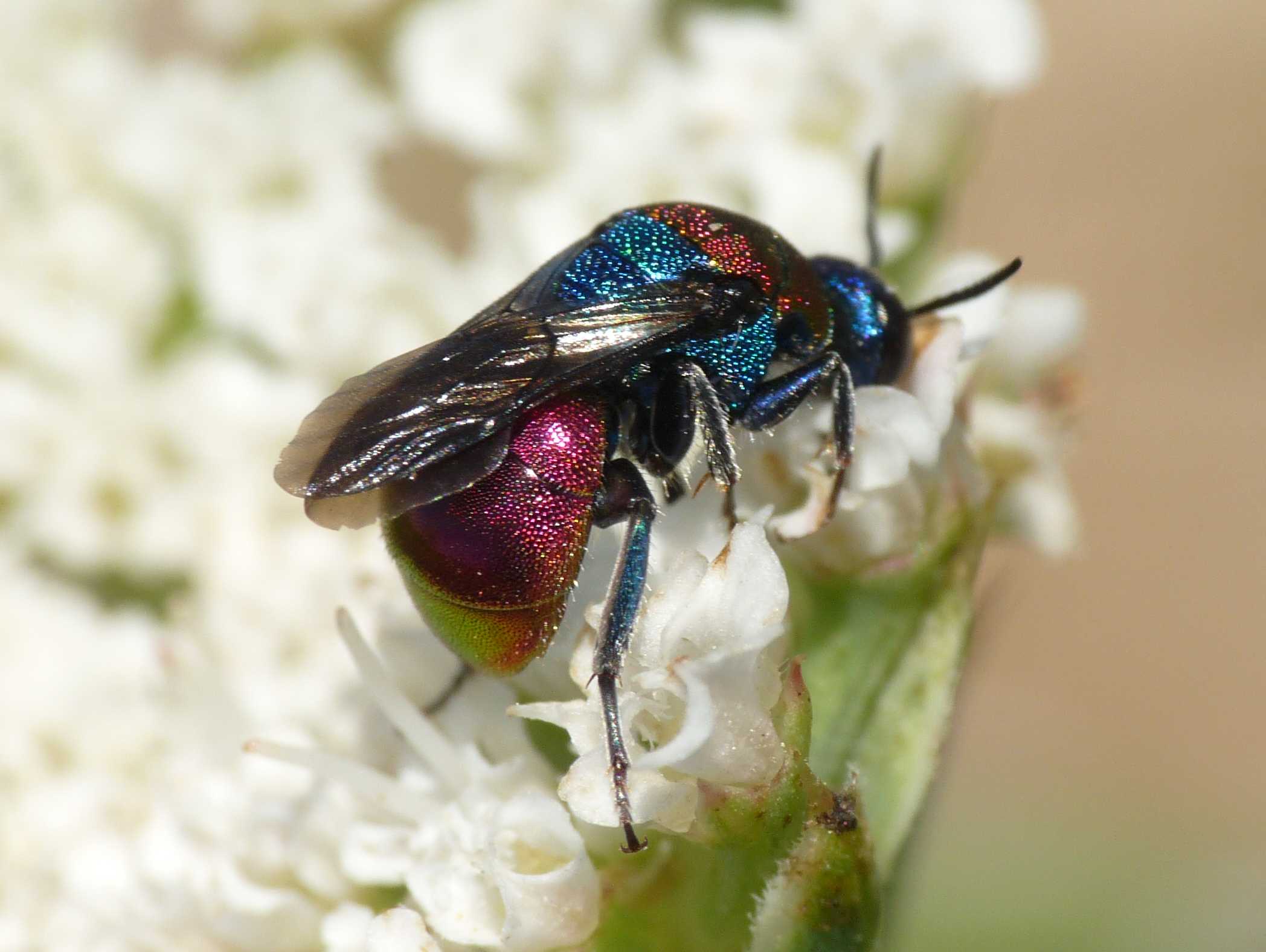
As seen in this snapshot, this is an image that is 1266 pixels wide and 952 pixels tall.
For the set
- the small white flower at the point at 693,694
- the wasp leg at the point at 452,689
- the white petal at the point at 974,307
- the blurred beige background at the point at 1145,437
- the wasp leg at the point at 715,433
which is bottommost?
the blurred beige background at the point at 1145,437

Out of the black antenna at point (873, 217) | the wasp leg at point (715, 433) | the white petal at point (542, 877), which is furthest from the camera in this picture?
the black antenna at point (873, 217)

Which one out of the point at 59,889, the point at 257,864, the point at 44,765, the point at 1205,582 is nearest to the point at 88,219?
the point at 44,765

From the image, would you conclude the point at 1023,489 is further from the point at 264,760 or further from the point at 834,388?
the point at 264,760

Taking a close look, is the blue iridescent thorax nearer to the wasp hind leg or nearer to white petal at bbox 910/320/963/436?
the wasp hind leg

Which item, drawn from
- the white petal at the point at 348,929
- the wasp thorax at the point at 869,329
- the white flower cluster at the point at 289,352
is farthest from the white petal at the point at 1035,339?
the white petal at the point at 348,929

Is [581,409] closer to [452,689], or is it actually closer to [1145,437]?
[452,689]

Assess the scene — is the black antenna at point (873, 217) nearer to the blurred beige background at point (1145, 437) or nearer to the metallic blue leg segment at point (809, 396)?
the metallic blue leg segment at point (809, 396)

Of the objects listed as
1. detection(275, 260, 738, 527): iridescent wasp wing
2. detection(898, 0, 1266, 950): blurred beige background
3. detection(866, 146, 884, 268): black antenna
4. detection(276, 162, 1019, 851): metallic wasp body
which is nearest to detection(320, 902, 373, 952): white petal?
detection(276, 162, 1019, 851): metallic wasp body

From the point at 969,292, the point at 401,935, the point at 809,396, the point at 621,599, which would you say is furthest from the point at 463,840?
the point at 969,292
